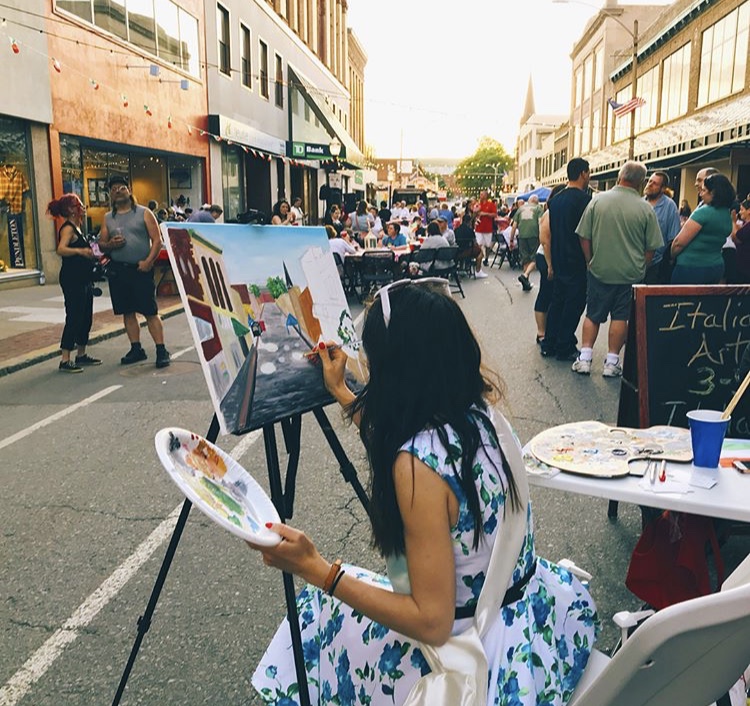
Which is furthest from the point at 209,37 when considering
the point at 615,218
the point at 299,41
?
the point at 615,218

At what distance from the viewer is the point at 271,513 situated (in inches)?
73.9

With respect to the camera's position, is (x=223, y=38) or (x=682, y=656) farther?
(x=223, y=38)

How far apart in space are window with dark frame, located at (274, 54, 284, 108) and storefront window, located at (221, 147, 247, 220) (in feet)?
16.4

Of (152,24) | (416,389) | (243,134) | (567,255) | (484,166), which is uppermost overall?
Result: (484,166)

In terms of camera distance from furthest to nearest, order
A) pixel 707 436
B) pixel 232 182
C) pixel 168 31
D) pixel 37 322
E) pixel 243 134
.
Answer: pixel 232 182
pixel 243 134
pixel 168 31
pixel 37 322
pixel 707 436

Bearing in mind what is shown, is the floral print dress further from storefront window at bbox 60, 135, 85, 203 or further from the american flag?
the american flag

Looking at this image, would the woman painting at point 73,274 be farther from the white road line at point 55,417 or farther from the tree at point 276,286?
the tree at point 276,286

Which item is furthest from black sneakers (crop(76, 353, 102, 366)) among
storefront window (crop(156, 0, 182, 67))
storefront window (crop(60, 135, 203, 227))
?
storefront window (crop(156, 0, 182, 67))

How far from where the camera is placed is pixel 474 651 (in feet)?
5.59

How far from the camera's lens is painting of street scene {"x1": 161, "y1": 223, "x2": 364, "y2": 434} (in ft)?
8.66

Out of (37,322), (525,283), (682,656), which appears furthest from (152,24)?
(682,656)

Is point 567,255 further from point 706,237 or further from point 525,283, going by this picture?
point 525,283

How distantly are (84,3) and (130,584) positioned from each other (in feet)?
50.8

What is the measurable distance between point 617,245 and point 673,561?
4519mm
